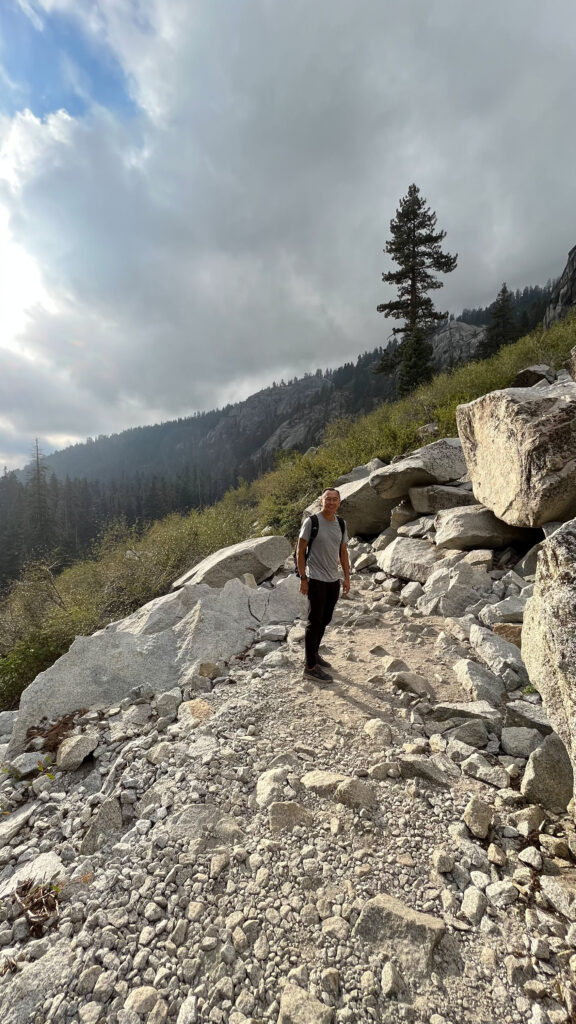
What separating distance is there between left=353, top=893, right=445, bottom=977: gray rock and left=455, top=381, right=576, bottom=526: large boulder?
5820mm

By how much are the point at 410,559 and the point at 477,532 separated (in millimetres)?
1362

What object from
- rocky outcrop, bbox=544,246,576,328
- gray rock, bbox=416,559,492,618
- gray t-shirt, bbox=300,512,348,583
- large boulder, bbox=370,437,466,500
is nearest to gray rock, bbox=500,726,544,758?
gray t-shirt, bbox=300,512,348,583

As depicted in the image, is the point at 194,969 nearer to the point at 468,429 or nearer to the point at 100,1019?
the point at 100,1019

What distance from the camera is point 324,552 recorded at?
17.2 ft

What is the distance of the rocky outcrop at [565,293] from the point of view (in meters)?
45.8

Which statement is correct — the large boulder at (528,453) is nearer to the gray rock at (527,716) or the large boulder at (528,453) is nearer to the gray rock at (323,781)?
the gray rock at (527,716)

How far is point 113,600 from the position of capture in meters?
10.8

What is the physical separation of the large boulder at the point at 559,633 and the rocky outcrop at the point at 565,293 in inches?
2128

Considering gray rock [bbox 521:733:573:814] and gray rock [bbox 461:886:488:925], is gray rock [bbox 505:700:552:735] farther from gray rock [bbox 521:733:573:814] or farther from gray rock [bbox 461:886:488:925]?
gray rock [bbox 461:886:488:925]

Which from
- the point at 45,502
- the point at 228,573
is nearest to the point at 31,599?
the point at 228,573

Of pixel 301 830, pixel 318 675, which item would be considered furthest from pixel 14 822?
pixel 318 675

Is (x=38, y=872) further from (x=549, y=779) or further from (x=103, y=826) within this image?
(x=549, y=779)

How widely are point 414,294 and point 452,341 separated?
90680mm

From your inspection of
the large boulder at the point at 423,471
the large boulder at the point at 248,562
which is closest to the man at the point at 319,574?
the large boulder at the point at 248,562
